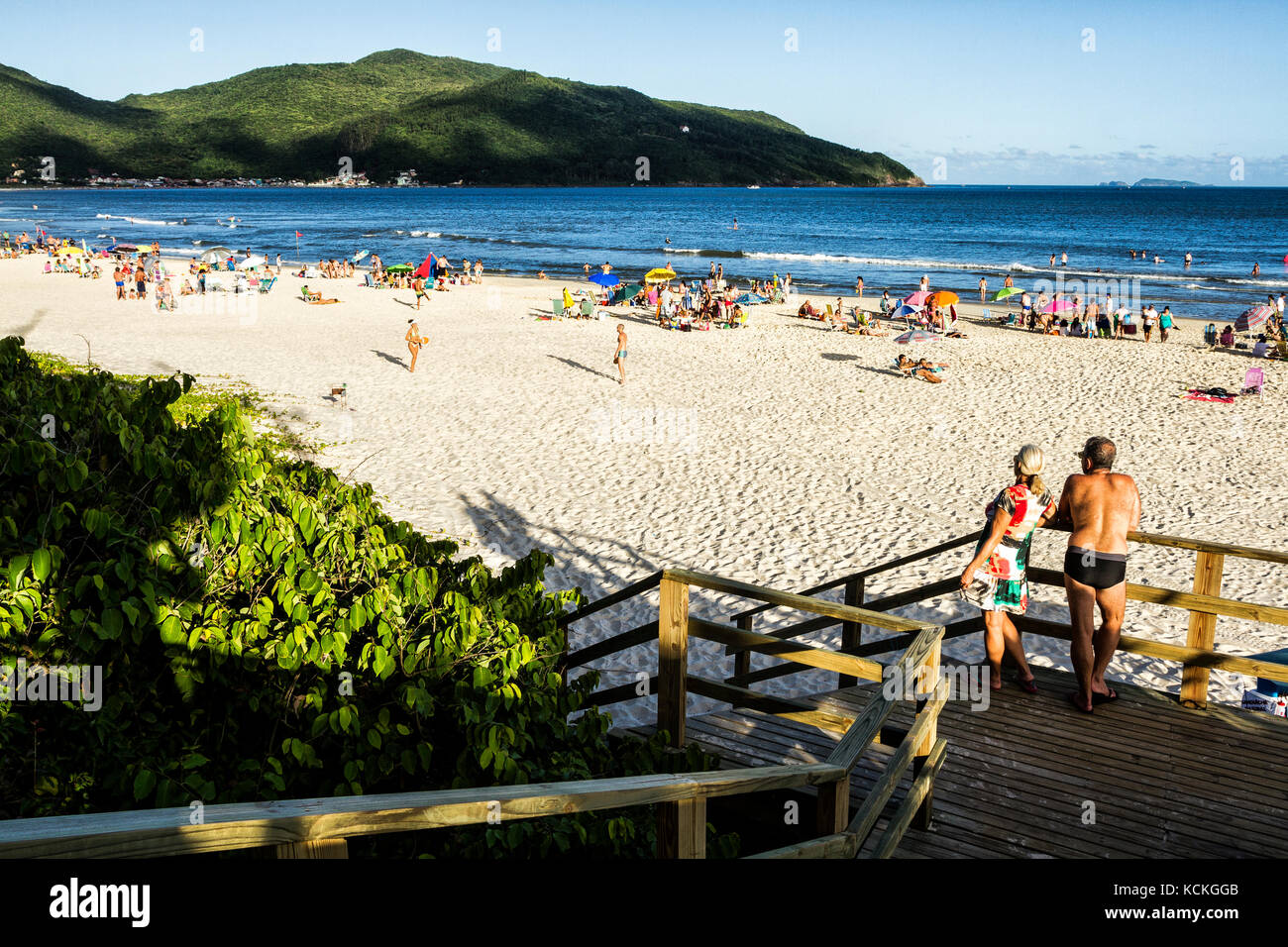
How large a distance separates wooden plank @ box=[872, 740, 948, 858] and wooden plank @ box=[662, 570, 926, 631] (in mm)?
614

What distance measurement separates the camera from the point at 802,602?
4.23 metres

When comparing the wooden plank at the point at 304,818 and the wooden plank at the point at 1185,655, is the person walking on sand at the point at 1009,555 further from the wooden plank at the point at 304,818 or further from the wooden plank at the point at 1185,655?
the wooden plank at the point at 304,818

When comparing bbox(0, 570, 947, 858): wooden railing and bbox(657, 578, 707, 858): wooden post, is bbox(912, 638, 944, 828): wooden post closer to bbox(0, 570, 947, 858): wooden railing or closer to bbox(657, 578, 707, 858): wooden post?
bbox(0, 570, 947, 858): wooden railing

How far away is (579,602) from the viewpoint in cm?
507

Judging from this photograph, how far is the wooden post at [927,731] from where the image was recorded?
4.02 m

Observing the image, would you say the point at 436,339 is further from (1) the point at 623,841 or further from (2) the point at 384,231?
(2) the point at 384,231

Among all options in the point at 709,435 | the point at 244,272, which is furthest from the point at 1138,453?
the point at 244,272

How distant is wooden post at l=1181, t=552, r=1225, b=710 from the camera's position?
529 cm

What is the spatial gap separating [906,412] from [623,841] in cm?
1742

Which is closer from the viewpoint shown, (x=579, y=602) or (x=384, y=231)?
(x=579, y=602)

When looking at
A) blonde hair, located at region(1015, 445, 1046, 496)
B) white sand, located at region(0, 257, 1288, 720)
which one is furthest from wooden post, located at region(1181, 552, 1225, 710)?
white sand, located at region(0, 257, 1288, 720)

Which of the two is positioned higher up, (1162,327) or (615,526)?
(1162,327)

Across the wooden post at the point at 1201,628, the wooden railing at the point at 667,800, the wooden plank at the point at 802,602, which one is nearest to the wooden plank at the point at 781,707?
the wooden railing at the point at 667,800
